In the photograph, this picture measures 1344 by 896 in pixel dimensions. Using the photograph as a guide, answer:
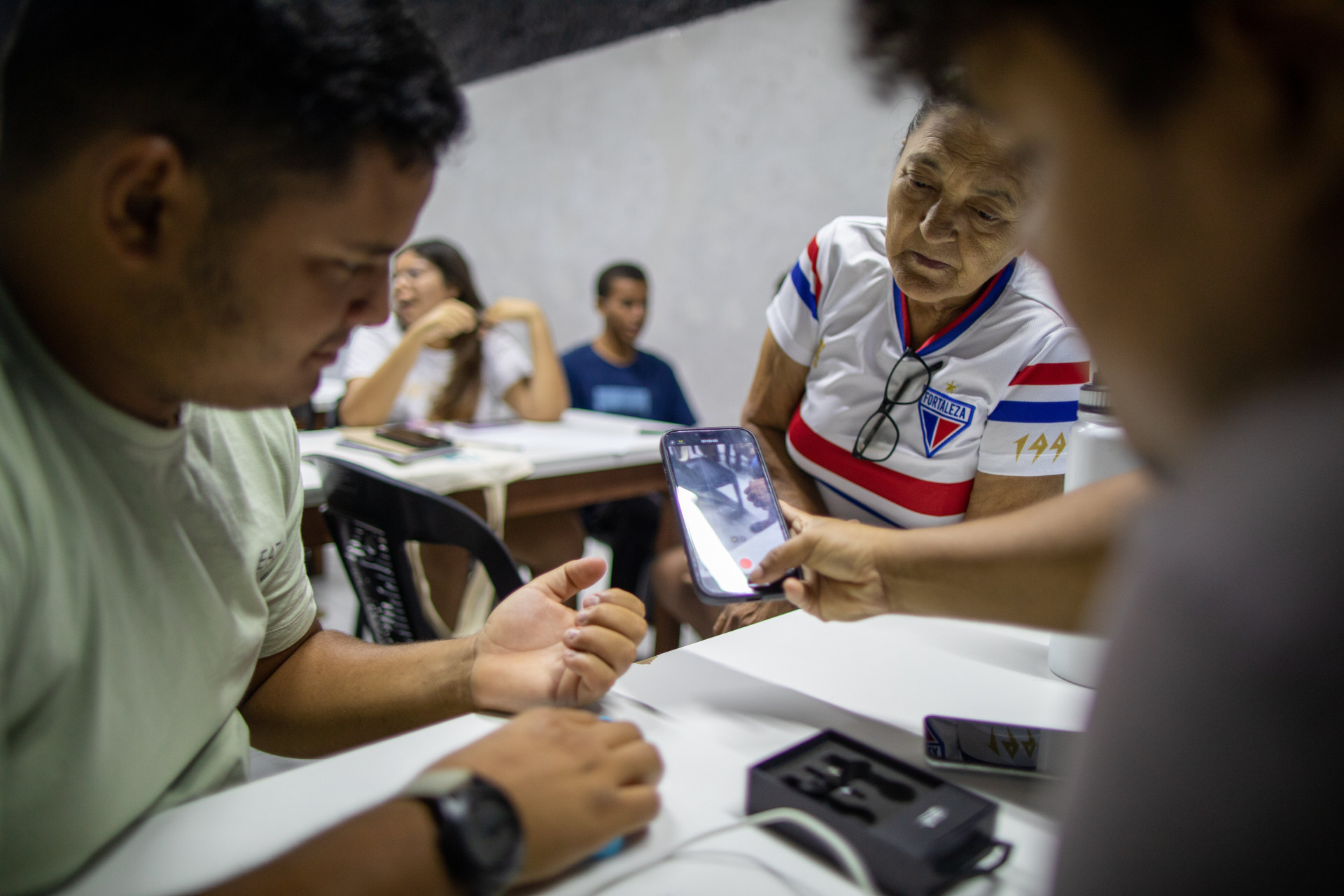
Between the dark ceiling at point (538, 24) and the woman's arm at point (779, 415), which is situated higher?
the dark ceiling at point (538, 24)

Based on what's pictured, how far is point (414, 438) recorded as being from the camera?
212 cm

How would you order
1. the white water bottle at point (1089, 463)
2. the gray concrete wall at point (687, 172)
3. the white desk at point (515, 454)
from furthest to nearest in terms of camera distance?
the gray concrete wall at point (687, 172) < the white desk at point (515, 454) < the white water bottle at point (1089, 463)

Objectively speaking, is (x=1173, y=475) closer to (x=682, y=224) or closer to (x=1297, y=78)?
(x=1297, y=78)

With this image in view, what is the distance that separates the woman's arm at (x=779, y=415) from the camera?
1401 millimetres

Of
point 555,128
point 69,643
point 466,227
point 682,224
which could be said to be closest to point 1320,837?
point 69,643

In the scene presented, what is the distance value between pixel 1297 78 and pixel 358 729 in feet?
3.00

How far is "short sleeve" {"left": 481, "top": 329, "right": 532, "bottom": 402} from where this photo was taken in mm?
2916

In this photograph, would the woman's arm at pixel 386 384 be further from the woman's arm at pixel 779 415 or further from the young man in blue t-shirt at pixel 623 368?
the woman's arm at pixel 779 415

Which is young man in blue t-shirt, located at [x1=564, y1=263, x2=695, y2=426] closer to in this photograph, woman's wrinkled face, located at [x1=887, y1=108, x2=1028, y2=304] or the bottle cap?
woman's wrinkled face, located at [x1=887, y1=108, x2=1028, y2=304]

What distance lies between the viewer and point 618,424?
272 centimetres

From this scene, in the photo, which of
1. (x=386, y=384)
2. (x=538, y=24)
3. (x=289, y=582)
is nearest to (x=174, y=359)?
(x=289, y=582)

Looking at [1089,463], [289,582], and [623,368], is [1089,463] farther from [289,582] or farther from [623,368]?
[623,368]

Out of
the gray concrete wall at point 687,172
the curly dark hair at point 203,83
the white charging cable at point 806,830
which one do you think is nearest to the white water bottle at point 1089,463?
the white charging cable at point 806,830

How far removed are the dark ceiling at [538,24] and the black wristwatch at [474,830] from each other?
354cm
